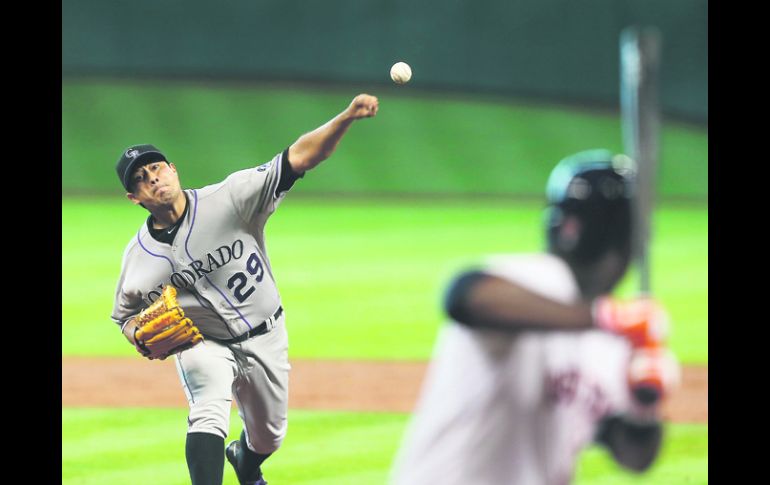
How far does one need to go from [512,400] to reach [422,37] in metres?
25.7

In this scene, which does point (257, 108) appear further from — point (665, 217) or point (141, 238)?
point (141, 238)

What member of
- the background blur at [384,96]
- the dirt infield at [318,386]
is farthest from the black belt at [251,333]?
the background blur at [384,96]

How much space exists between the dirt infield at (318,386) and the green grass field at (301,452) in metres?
0.38

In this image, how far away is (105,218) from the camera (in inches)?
869

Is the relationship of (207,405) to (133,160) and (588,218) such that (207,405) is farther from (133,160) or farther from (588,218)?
(588,218)

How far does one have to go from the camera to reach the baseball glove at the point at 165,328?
566 cm

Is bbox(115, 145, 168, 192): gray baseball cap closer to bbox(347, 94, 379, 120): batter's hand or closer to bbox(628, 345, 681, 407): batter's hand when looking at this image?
bbox(347, 94, 379, 120): batter's hand

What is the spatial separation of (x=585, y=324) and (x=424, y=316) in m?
11.2

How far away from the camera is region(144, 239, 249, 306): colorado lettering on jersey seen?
228 inches

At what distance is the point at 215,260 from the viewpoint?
5.79m

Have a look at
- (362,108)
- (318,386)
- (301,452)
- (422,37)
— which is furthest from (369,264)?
(362,108)

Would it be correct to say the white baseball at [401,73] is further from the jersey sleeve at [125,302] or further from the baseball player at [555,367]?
the baseball player at [555,367]

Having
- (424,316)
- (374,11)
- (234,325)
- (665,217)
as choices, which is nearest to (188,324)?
(234,325)
